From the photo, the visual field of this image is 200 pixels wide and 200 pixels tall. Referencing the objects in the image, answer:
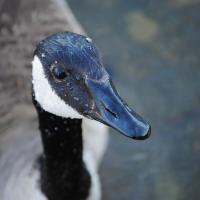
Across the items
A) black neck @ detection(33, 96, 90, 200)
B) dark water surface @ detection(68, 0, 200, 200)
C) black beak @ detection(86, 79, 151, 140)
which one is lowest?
dark water surface @ detection(68, 0, 200, 200)

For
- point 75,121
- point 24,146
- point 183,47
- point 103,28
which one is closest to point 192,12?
point 183,47

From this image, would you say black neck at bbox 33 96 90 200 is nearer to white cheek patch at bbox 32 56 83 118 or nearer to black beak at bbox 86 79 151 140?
white cheek patch at bbox 32 56 83 118

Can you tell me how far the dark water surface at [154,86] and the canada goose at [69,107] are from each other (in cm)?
84

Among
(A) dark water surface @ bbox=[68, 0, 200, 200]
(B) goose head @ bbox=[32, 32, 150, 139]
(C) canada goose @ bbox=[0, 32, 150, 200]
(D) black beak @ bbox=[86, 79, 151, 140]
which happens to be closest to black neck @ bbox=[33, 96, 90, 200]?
(C) canada goose @ bbox=[0, 32, 150, 200]

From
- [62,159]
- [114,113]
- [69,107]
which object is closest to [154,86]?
[62,159]

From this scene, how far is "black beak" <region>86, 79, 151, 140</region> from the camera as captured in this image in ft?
6.90

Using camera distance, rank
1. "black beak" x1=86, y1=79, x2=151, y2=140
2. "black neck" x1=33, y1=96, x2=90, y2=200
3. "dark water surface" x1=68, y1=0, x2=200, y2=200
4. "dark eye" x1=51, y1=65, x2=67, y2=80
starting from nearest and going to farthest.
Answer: "black beak" x1=86, y1=79, x2=151, y2=140, "dark eye" x1=51, y1=65, x2=67, y2=80, "black neck" x1=33, y1=96, x2=90, y2=200, "dark water surface" x1=68, y1=0, x2=200, y2=200

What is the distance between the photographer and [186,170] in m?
3.72

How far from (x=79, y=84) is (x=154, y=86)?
1.84m

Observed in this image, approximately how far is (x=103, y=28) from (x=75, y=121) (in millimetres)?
1878

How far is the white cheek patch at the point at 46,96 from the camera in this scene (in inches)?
92.1

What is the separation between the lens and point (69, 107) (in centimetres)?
236

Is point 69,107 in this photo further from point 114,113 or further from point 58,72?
point 114,113

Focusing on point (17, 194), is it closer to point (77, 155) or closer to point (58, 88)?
point (77, 155)
